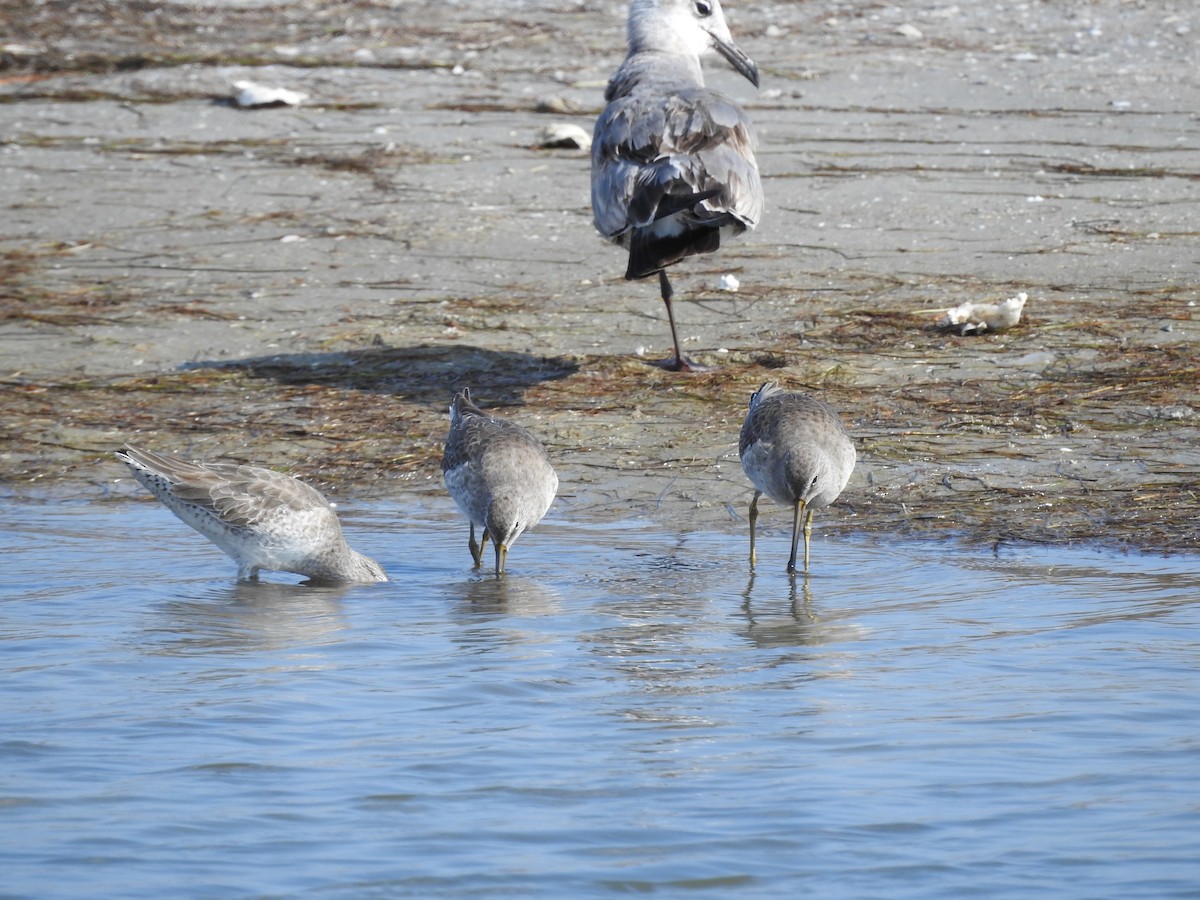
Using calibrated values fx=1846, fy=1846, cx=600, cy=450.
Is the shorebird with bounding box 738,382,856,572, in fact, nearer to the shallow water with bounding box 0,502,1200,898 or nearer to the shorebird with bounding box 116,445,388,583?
the shallow water with bounding box 0,502,1200,898

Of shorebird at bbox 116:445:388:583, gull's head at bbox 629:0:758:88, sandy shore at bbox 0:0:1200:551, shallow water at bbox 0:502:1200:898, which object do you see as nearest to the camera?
shallow water at bbox 0:502:1200:898

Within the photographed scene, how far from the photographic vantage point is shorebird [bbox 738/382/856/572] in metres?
7.46

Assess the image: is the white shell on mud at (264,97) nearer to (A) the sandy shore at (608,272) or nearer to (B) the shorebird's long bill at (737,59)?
(A) the sandy shore at (608,272)

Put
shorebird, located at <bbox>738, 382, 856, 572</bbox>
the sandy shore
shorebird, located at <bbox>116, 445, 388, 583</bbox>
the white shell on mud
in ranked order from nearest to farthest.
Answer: shorebird, located at <bbox>738, 382, 856, 572</bbox>
shorebird, located at <bbox>116, 445, 388, 583</bbox>
the sandy shore
the white shell on mud

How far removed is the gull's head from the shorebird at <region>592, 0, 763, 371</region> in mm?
708

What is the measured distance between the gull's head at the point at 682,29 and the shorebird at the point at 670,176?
708 millimetres

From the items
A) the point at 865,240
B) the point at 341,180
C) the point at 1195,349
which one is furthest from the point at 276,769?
the point at 341,180

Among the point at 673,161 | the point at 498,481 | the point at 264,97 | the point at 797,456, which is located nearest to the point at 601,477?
the point at 498,481

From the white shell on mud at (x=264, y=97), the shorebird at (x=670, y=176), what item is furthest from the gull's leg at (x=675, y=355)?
the white shell on mud at (x=264, y=97)

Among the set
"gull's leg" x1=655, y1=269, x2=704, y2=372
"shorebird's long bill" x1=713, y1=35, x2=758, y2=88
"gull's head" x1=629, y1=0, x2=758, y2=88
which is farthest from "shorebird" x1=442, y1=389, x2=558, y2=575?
"shorebird's long bill" x1=713, y1=35, x2=758, y2=88

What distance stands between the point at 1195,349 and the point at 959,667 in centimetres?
451

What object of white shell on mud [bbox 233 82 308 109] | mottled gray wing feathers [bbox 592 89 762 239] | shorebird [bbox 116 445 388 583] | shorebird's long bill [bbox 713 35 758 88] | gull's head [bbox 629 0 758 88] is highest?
gull's head [bbox 629 0 758 88]

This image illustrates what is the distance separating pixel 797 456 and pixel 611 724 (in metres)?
2.05

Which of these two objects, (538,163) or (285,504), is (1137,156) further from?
(285,504)
